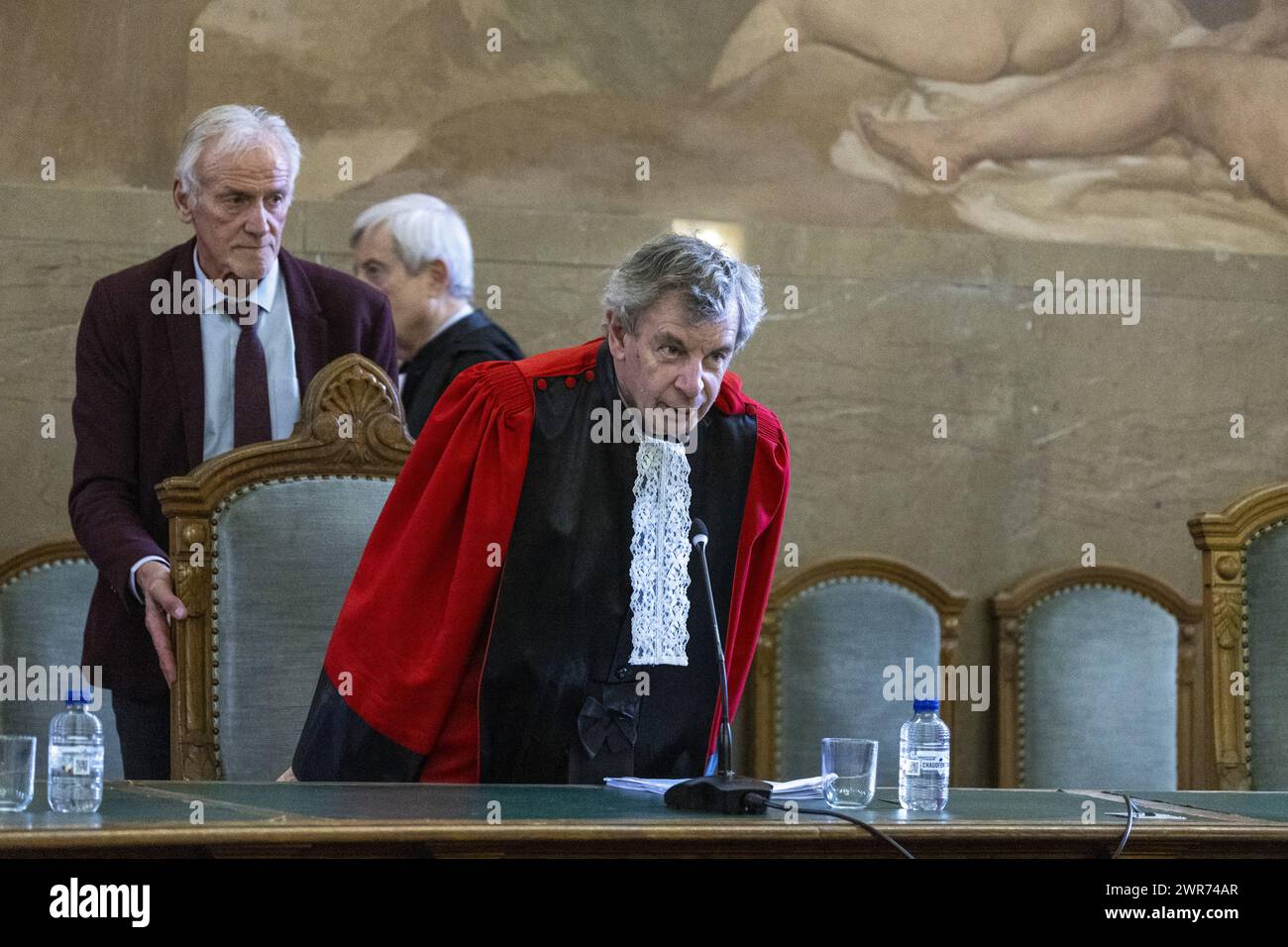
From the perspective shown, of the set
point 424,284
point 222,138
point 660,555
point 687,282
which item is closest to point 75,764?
point 660,555

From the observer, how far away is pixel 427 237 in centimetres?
478

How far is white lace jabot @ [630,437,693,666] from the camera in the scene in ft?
9.93

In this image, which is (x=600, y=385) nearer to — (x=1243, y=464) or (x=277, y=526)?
(x=277, y=526)

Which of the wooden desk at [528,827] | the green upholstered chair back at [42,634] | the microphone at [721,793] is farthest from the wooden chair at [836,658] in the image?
the microphone at [721,793]

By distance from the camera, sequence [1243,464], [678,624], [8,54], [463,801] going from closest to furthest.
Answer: [463,801], [678,624], [8,54], [1243,464]

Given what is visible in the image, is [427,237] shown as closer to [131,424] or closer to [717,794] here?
[131,424]

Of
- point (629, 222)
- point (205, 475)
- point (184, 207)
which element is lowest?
point (205, 475)

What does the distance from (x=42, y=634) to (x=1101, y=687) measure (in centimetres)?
316

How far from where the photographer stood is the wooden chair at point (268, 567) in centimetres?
312

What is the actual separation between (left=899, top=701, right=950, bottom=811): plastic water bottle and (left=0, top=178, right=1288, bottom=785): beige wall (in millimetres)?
3303

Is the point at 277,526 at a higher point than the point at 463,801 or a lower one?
higher

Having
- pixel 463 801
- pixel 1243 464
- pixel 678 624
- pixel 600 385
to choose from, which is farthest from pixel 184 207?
pixel 1243 464

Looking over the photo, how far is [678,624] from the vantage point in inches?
120
